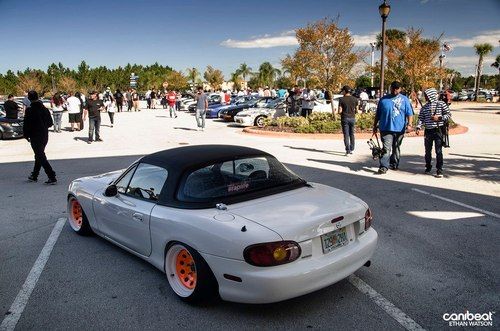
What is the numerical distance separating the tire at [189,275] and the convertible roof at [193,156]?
0.78 m

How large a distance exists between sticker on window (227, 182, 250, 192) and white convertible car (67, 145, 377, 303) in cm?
1

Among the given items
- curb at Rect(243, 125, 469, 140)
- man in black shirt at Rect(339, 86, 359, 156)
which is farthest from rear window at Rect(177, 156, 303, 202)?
curb at Rect(243, 125, 469, 140)

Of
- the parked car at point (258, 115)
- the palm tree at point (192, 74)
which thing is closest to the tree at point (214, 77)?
the palm tree at point (192, 74)

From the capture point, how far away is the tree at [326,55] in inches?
807

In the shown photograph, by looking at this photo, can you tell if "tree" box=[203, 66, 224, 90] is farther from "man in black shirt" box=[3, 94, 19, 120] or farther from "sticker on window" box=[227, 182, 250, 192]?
"sticker on window" box=[227, 182, 250, 192]

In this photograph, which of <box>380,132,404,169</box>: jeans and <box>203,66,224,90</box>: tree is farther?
<box>203,66,224,90</box>: tree

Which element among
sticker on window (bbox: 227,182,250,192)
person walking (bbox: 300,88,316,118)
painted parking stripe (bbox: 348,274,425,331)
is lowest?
painted parking stripe (bbox: 348,274,425,331)

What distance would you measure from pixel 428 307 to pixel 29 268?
410 centimetres

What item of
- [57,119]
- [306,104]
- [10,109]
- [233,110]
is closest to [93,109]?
[10,109]

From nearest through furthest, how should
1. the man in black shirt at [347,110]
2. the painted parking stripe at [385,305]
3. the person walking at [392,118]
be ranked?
1. the painted parking stripe at [385,305]
2. the person walking at [392,118]
3. the man in black shirt at [347,110]

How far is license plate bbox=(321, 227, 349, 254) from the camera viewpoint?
133 inches

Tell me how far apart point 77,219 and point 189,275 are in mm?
2730

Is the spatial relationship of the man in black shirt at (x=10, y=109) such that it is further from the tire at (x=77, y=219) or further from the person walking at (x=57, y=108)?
the tire at (x=77, y=219)

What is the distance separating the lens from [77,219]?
571cm
